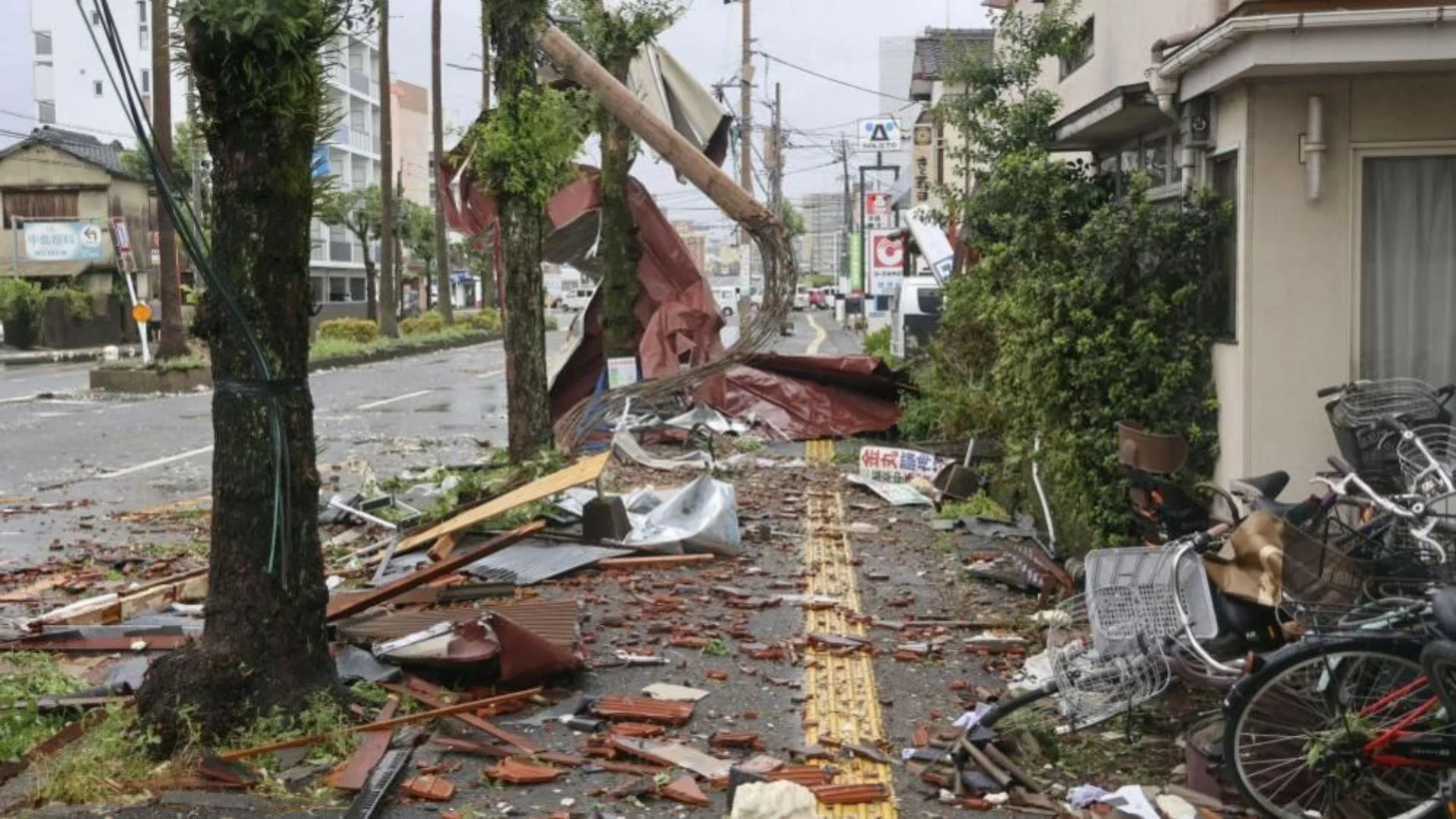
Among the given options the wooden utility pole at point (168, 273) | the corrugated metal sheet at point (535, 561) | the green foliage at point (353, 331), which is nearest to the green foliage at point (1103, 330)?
the corrugated metal sheet at point (535, 561)

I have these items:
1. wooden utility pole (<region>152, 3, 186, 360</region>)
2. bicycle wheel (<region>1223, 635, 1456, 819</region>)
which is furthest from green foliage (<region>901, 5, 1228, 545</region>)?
wooden utility pole (<region>152, 3, 186, 360</region>)

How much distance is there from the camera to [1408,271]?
27.8ft

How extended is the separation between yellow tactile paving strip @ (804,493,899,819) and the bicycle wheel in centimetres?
129

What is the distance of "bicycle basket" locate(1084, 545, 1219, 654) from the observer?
5.64 metres

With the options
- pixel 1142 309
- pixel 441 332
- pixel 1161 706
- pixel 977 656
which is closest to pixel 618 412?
pixel 1142 309

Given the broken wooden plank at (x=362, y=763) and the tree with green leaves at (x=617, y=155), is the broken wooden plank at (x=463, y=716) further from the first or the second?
the tree with green leaves at (x=617, y=155)

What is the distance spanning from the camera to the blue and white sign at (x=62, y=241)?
52.4 meters

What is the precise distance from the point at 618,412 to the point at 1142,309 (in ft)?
24.2

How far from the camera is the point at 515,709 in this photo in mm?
6285

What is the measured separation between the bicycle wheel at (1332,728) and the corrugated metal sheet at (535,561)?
194 inches

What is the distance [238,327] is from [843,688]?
3165mm

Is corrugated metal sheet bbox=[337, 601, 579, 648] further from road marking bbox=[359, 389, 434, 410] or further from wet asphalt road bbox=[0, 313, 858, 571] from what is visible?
road marking bbox=[359, 389, 434, 410]

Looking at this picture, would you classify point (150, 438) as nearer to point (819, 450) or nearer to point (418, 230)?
point (819, 450)

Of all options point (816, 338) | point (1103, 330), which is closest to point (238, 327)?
point (1103, 330)
